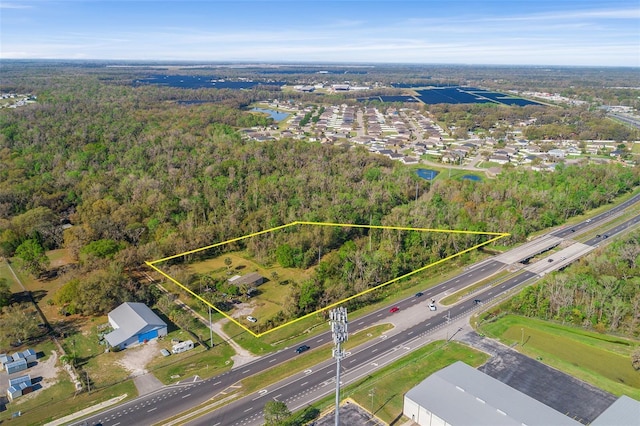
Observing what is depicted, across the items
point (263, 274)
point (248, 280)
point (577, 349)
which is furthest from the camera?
point (263, 274)

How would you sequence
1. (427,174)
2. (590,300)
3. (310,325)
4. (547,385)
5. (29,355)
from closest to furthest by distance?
(547,385)
(29,355)
(310,325)
(590,300)
(427,174)

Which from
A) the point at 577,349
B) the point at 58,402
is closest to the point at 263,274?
the point at 58,402

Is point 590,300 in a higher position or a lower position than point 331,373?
higher

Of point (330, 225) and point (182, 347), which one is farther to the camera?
point (330, 225)

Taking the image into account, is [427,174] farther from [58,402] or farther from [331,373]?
[58,402]

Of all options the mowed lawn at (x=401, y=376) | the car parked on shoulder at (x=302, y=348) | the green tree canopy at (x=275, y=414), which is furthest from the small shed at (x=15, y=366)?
the mowed lawn at (x=401, y=376)

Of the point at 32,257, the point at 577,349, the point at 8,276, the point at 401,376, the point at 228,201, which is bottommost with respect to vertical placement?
the point at 8,276

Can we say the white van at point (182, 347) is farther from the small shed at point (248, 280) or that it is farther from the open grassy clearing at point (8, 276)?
the open grassy clearing at point (8, 276)
